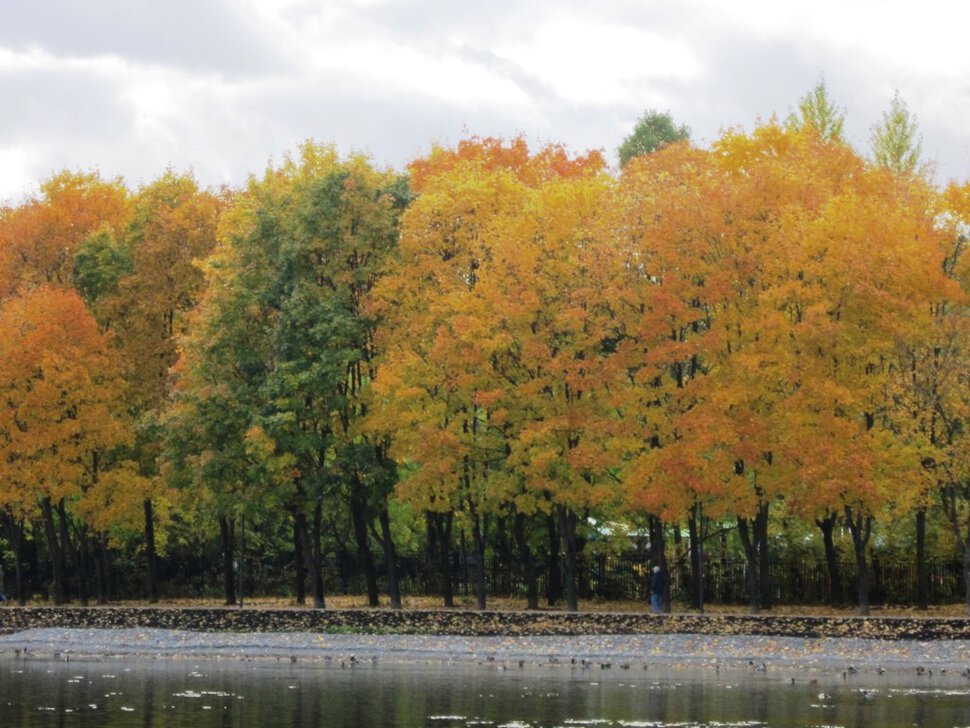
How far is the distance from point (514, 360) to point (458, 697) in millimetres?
20230

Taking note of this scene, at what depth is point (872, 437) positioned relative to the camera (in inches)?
1944

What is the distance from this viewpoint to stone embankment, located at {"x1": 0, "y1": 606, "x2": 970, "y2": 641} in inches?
1815

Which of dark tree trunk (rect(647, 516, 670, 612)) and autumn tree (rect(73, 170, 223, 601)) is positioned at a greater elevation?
autumn tree (rect(73, 170, 223, 601))

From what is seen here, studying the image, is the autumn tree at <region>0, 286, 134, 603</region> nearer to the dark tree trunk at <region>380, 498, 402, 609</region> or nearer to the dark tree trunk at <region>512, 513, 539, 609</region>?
the dark tree trunk at <region>380, 498, 402, 609</region>

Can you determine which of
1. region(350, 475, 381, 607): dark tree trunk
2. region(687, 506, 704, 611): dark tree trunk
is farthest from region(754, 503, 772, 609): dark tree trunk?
region(350, 475, 381, 607): dark tree trunk

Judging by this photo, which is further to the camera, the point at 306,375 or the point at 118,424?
the point at 118,424

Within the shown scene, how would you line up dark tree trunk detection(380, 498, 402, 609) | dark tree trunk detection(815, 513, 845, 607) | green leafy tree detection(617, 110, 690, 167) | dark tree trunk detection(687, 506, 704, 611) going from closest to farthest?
dark tree trunk detection(687, 506, 704, 611)
dark tree trunk detection(815, 513, 845, 607)
dark tree trunk detection(380, 498, 402, 609)
green leafy tree detection(617, 110, 690, 167)

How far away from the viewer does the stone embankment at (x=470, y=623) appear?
46094 mm

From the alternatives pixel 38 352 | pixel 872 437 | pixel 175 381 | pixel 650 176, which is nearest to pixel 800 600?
pixel 872 437

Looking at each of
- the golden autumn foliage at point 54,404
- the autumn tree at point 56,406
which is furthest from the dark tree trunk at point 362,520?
the golden autumn foliage at point 54,404

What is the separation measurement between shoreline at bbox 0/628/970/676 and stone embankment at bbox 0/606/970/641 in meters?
0.41

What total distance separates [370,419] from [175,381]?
478 inches

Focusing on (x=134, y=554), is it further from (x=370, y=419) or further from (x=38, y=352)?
(x=370, y=419)

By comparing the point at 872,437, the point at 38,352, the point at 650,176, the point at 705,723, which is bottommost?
the point at 705,723
